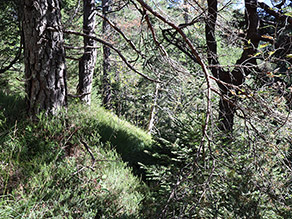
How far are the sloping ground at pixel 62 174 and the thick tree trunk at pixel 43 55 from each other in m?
0.25

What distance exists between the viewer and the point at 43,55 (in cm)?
311

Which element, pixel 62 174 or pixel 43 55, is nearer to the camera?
pixel 62 174

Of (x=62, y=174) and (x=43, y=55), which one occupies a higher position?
(x=43, y=55)

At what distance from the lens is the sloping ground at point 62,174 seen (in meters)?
2.51

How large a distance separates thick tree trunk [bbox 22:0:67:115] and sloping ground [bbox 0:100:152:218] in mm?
253

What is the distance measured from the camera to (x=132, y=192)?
358cm

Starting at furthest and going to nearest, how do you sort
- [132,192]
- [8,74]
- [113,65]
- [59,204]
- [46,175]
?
1. [8,74]
2. [113,65]
3. [132,192]
4. [46,175]
5. [59,204]

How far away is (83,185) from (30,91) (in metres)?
1.45

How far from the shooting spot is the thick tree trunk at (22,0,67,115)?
9.92 feet

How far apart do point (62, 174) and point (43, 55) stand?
152cm

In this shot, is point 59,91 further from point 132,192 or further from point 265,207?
point 265,207

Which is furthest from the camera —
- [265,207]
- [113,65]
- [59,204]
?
[113,65]

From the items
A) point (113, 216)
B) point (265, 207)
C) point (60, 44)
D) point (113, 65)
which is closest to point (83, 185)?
point (113, 216)

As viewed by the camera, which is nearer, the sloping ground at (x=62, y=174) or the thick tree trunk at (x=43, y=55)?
the sloping ground at (x=62, y=174)
